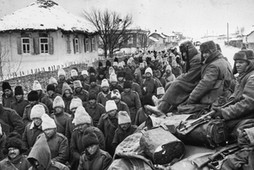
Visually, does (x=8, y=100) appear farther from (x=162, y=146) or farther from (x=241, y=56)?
(x=241, y=56)

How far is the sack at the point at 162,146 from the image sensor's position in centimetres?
427

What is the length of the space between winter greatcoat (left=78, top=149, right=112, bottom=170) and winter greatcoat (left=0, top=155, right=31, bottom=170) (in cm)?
104

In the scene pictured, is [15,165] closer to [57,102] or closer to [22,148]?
[22,148]

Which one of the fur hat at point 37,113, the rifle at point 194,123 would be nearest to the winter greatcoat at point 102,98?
the fur hat at point 37,113

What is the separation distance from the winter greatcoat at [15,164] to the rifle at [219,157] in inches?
125

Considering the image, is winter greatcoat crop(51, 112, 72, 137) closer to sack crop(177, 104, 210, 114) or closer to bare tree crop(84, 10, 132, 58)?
sack crop(177, 104, 210, 114)

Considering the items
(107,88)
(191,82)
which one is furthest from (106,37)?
(191,82)

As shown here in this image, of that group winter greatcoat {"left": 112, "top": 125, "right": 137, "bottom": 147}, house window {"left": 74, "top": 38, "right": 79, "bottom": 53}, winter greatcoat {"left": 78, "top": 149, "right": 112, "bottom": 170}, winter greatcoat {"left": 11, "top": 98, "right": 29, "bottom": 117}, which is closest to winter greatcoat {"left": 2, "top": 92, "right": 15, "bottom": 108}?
winter greatcoat {"left": 11, "top": 98, "right": 29, "bottom": 117}

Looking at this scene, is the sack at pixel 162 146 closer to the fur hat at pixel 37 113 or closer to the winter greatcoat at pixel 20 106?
the fur hat at pixel 37 113

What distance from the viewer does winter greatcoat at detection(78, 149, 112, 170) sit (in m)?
5.43

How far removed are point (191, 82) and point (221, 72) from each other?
0.77 meters

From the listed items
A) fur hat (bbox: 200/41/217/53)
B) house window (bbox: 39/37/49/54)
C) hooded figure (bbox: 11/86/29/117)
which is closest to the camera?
fur hat (bbox: 200/41/217/53)

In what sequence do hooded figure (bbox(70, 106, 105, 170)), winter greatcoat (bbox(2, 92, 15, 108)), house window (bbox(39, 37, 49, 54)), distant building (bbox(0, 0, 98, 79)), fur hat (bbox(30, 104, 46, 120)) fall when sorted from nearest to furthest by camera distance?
hooded figure (bbox(70, 106, 105, 170))
fur hat (bbox(30, 104, 46, 120))
winter greatcoat (bbox(2, 92, 15, 108))
distant building (bbox(0, 0, 98, 79))
house window (bbox(39, 37, 49, 54))

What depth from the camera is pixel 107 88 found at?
10.8 meters
